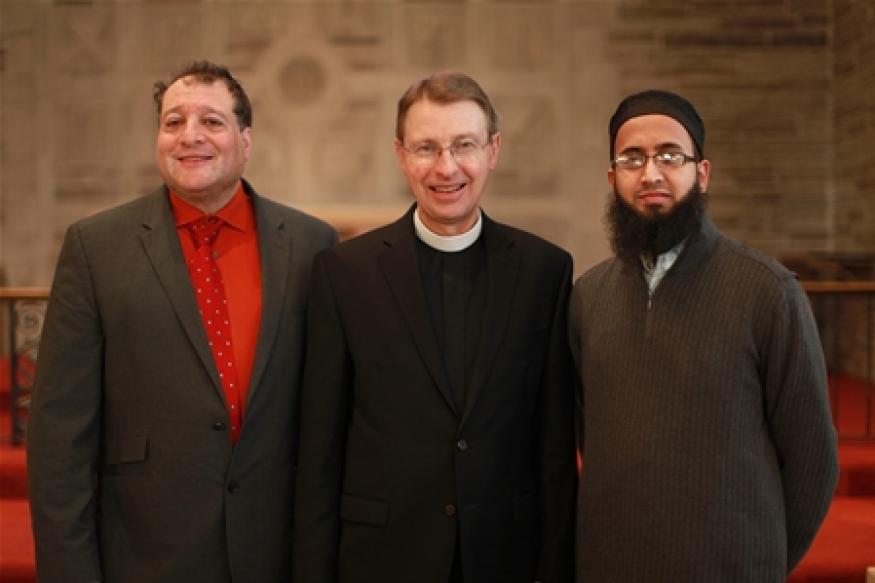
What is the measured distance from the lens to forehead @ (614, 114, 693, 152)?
2.02 m

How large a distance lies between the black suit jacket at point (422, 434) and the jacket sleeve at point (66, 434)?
50 cm

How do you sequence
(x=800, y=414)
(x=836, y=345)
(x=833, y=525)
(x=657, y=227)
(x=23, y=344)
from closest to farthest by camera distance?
1. (x=800, y=414)
2. (x=657, y=227)
3. (x=833, y=525)
4. (x=23, y=344)
5. (x=836, y=345)

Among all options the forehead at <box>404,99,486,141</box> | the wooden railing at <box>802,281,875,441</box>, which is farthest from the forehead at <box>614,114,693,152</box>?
the wooden railing at <box>802,281,875,441</box>

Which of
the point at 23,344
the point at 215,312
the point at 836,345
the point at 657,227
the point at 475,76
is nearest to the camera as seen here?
the point at 657,227

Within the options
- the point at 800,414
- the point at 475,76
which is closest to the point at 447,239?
the point at 800,414

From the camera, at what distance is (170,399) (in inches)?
85.1

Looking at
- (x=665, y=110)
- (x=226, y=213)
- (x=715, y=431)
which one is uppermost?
(x=665, y=110)

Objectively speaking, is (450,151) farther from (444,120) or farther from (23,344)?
(23,344)

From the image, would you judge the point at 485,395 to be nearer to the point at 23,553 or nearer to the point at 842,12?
the point at 23,553

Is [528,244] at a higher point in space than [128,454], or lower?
higher

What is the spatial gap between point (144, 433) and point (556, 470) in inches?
37.8

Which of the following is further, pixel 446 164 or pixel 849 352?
pixel 849 352

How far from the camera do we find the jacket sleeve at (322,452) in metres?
2.11

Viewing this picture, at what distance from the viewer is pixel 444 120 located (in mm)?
2094
